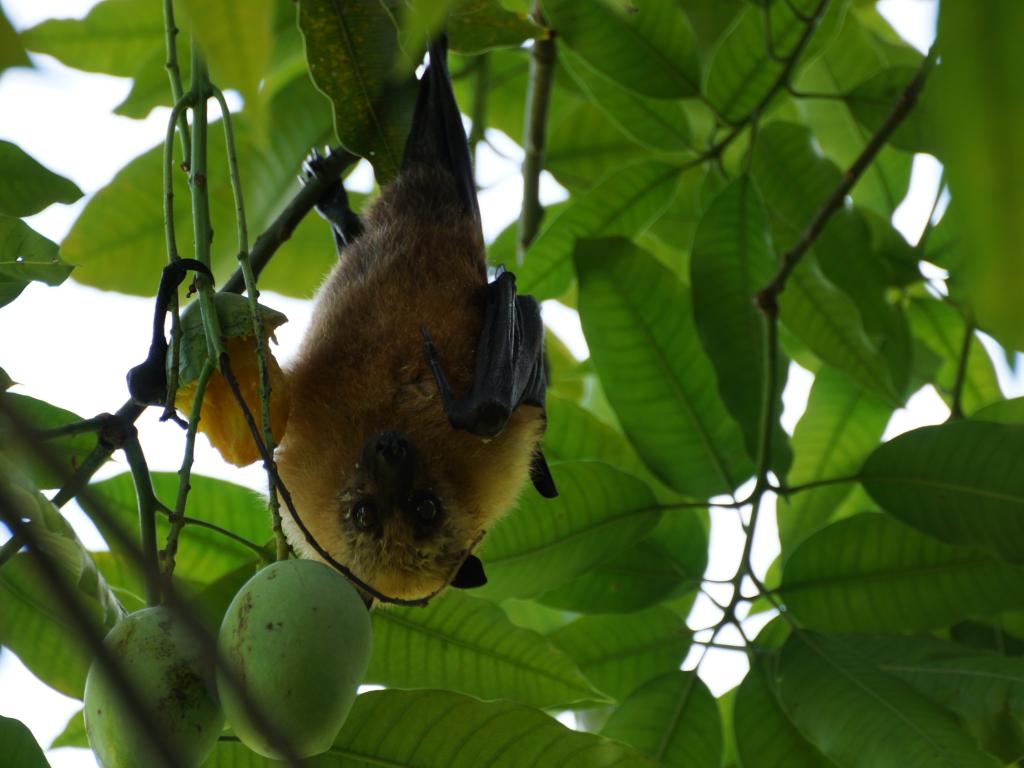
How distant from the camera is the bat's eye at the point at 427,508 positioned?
287 cm

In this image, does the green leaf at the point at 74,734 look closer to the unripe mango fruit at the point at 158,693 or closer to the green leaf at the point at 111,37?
the unripe mango fruit at the point at 158,693

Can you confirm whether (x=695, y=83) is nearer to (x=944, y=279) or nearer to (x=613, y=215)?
(x=613, y=215)

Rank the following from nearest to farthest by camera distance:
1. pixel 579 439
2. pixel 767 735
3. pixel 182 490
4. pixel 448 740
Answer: pixel 182 490 < pixel 448 740 < pixel 767 735 < pixel 579 439

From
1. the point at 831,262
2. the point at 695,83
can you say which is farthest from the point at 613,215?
the point at 831,262

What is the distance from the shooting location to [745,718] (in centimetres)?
257

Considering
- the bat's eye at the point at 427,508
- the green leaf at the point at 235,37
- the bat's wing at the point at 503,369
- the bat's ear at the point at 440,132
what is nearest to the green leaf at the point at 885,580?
the bat's wing at the point at 503,369

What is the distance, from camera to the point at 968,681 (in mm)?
2398

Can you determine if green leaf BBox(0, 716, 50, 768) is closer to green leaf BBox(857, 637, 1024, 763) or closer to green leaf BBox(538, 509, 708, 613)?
green leaf BBox(538, 509, 708, 613)

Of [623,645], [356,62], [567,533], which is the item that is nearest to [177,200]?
[356,62]

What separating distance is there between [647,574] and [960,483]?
803 mm

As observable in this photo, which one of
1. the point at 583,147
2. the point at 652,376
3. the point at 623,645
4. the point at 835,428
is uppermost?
the point at 583,147

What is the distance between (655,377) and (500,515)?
1.79 feet

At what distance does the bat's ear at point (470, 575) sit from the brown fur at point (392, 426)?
0.04 metres

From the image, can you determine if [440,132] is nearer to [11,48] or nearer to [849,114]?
[849,114]
